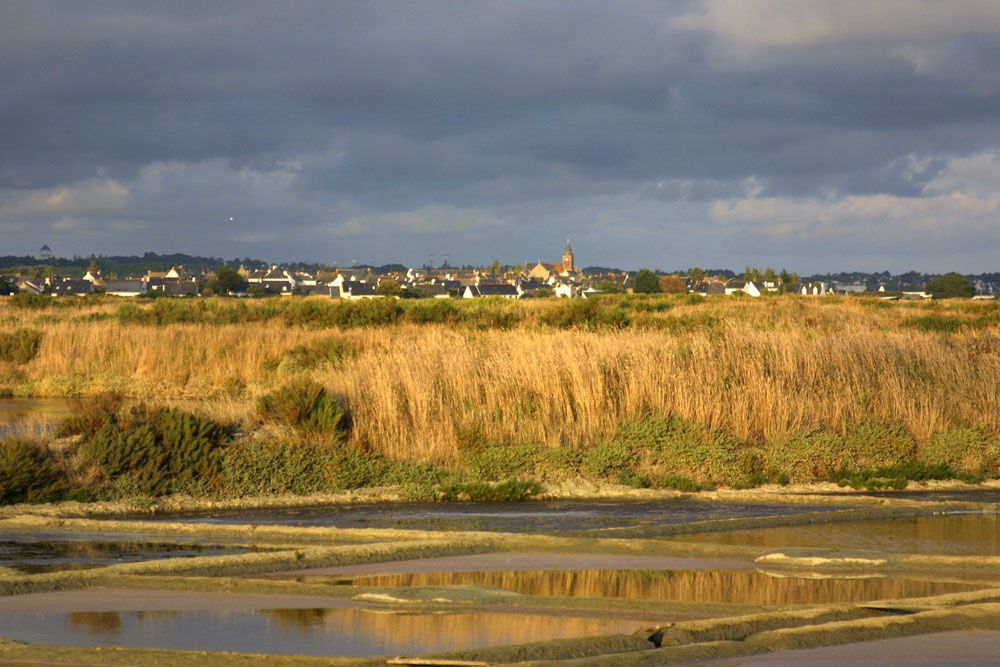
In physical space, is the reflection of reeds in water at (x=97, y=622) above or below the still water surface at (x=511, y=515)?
above

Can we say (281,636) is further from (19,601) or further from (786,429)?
(786,429)

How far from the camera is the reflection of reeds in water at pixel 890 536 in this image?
12.8 metres

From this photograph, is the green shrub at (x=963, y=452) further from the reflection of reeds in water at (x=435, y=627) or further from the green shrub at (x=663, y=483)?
the reflection of reeds in water at (x=435, y=627)

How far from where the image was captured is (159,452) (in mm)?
16359

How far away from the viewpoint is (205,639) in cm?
855

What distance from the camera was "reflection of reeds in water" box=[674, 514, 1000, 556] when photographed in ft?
42.1

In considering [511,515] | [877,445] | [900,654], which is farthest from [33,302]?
[900,654]

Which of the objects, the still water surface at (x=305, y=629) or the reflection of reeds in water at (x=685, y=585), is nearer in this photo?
the still water surface at (x=305, y=629)

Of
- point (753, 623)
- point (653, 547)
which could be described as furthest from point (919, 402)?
point (753, 623)

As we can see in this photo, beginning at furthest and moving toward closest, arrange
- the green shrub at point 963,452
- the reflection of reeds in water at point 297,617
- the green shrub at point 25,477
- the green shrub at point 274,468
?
1. the green shrub at point 963,452
2. the green shrub at point 274,468
3. the green shrub at point 25,477
4. the reflection of reeds in water at point 297,617

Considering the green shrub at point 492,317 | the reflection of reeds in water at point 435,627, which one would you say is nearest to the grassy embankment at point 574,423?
the reflection of reeds in water at point 435,627

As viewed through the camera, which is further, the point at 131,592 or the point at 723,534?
the point at 723,534

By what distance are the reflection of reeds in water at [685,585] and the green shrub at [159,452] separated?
6041 mm

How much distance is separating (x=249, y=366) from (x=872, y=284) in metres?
150
